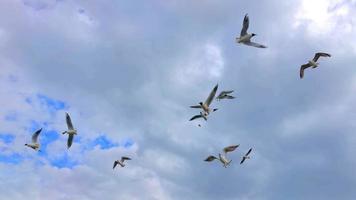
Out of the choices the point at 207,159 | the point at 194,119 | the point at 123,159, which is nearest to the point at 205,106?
the point at 194,119

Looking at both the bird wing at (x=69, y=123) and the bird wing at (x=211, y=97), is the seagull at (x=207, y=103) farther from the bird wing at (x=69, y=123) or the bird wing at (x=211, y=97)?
the bird wing at (x=69, y=123)

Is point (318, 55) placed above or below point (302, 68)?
below

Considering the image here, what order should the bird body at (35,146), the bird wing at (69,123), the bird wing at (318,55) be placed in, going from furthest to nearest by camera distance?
the bird body at (35,146)
the bird wing at (69,123)
the bird wing at (318,55)

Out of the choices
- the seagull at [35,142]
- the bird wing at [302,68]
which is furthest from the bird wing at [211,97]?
the seagull at [35,142]

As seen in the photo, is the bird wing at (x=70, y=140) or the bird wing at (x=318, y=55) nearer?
the bird wing at (x=318, y=55)

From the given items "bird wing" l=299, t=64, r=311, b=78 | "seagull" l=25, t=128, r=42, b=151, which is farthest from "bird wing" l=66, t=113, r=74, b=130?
"bird wing" l=299, t=64, r=311, b=78

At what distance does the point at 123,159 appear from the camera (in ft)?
350

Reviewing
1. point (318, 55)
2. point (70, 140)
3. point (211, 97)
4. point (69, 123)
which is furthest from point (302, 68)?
point (70, 140)

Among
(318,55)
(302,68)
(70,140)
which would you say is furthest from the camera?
(302,68)

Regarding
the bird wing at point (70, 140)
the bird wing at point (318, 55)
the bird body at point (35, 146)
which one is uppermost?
the bird wing at point (318, 55)

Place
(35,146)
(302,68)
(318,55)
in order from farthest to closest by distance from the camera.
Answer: (35,146) < (302,68) < (318,55)

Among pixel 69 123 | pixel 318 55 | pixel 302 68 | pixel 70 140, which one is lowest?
pixel 70 140

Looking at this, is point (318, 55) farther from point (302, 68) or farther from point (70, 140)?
point (70, 140)

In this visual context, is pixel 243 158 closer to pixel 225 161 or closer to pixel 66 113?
pixel 225 161
